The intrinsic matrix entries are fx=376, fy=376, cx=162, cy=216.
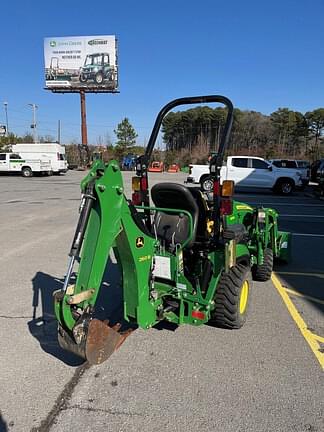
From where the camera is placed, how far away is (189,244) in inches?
138

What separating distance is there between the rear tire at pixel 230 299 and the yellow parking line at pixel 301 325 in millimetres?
655

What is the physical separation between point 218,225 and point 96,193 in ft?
4.37

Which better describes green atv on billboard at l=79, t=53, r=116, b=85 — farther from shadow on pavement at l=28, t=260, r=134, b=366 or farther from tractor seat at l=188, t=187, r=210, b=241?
tractor seat at l=188, t=187, r=210, b=241

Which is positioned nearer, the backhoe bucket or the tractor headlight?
the backhoe bucket

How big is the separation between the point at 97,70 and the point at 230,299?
4434 centimetres

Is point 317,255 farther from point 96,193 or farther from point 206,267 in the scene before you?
point 96,193

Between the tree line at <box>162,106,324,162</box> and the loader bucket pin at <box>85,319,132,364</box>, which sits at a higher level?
the tree line at <box>162,106,324,162</box>

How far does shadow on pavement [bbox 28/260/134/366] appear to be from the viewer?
135 inches

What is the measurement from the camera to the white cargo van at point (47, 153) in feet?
99.2

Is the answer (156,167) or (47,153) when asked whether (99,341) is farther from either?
(156,167)

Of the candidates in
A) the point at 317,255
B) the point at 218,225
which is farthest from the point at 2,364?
the point at 317,255

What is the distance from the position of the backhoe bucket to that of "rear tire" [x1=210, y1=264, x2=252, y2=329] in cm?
122

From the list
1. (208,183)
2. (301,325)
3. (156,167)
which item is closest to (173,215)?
(208,183)

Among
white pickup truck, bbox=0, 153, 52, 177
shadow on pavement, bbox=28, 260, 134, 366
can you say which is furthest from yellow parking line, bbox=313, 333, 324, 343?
white pickup truck, bbox=0, 153, 52, 177
